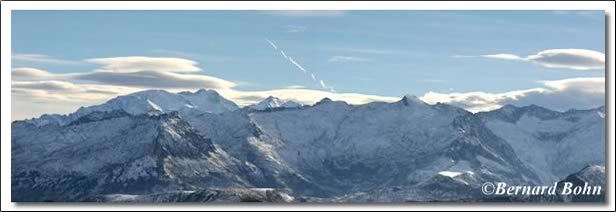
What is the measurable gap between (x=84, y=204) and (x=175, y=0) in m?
21.9

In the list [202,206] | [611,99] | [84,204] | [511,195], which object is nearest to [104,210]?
[84,204]

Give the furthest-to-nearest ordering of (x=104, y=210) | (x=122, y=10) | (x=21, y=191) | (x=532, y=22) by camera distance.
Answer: (x=21, y=191), (x=532, y=22), (x=122, y=10), (x=104, y=210)

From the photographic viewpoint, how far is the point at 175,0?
10188 centimetres

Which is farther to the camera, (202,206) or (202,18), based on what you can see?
(202,18)

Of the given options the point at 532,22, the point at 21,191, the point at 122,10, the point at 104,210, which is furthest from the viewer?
the point at 21,191

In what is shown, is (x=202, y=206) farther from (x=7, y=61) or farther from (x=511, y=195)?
(x=511, y=195)

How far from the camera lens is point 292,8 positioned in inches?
4139

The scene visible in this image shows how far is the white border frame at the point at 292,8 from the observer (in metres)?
96.3

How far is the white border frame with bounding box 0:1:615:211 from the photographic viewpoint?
9631 cm

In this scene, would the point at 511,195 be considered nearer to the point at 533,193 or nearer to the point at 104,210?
the point at 533,193

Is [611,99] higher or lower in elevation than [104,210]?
higher

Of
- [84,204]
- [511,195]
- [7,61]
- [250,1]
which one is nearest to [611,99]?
[511,195]

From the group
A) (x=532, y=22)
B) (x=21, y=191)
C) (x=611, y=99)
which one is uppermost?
(x=532, y=22)

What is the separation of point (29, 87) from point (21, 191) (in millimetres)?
22320
